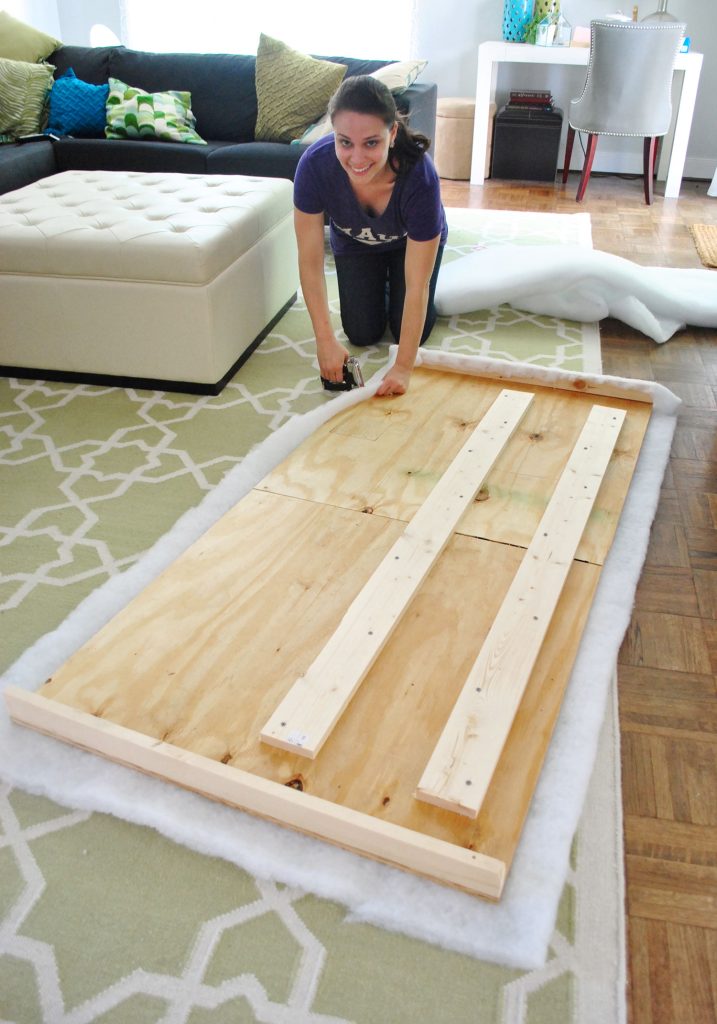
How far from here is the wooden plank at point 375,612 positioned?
1.23m

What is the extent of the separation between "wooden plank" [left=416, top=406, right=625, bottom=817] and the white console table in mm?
3415

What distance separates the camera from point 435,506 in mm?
1751

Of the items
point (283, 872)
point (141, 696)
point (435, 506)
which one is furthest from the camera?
point (435, 506)

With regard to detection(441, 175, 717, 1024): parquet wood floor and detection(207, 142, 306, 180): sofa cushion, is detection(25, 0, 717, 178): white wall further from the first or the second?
detection(441, 175, 717, 1024): parquet wood floor

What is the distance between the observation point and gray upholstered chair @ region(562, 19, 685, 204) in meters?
3.99

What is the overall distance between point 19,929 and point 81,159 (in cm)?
361

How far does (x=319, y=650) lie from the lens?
141cm

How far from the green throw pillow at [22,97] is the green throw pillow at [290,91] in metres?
1.04

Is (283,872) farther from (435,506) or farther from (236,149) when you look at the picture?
(236,149)

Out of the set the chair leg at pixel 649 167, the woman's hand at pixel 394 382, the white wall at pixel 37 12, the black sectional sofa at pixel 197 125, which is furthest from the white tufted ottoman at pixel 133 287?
the white wall at pixel 37 12

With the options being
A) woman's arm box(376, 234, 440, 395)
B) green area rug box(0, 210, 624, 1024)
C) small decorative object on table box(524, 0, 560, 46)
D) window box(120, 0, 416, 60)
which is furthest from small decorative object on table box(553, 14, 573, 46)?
green area rug box(0, 210, 624, 1024)

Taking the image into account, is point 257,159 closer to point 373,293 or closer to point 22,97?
point 22,97

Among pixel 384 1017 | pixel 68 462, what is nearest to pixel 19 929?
pixel 384 1017

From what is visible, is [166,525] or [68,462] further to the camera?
[68,462]
